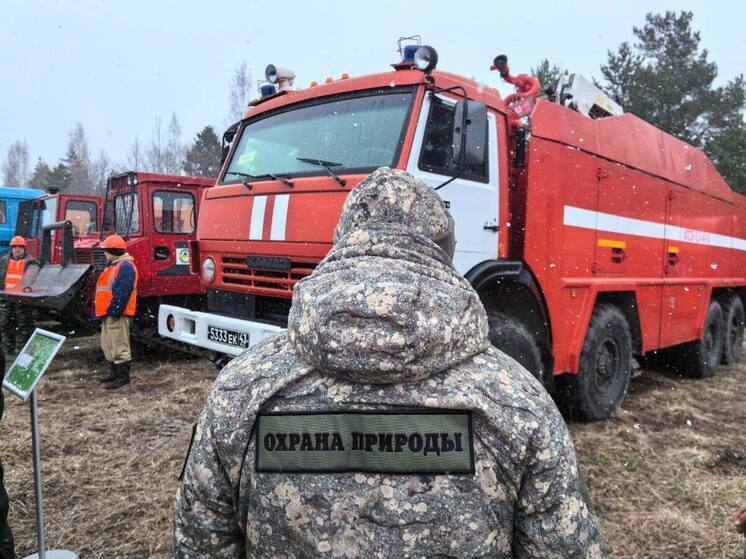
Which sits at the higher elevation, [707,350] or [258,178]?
[258,178]

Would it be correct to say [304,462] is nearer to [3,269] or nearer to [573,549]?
[573,549]

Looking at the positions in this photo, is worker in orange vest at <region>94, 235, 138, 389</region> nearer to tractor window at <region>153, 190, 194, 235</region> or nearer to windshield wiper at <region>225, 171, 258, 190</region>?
tractor window at <region>153, 190, 194, 235</region>

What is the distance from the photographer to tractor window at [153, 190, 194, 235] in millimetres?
7227

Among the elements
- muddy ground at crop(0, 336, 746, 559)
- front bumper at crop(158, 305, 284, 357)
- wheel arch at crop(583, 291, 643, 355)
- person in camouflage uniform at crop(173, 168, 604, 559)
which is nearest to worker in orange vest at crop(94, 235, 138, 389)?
muddy ground at crop(0, 336, 746, 559)

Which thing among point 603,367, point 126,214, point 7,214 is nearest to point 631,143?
point 603,367

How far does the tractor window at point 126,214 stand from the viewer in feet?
23.5

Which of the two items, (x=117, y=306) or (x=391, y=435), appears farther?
(x=117, y=306)

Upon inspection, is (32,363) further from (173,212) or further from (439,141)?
(173,212)

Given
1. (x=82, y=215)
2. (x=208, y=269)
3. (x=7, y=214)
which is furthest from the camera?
(x=7, y=214)

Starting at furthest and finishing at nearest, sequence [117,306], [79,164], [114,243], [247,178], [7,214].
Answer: [79,164], [7,214], [114,243], [117,306], [247,178]

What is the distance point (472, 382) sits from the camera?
1.16m

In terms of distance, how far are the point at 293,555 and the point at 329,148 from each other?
2.76m

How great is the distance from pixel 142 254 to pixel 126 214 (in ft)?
2.51

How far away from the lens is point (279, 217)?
11.6ft
